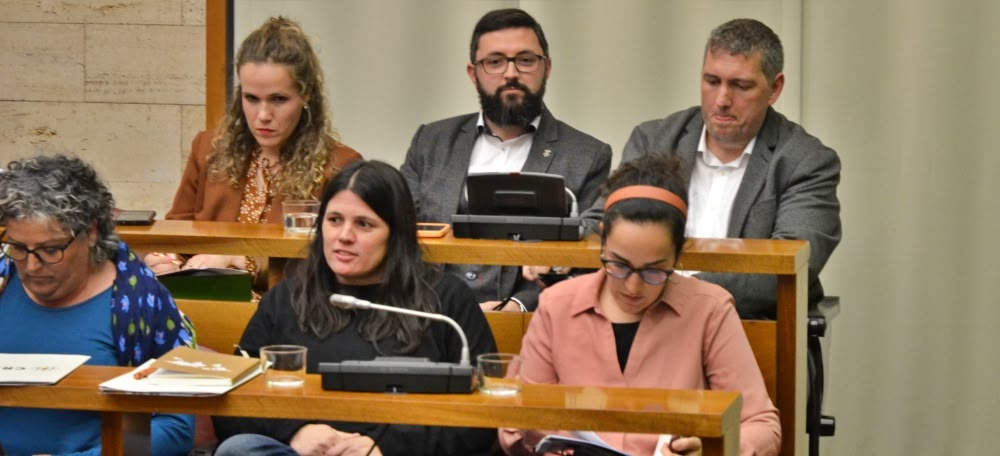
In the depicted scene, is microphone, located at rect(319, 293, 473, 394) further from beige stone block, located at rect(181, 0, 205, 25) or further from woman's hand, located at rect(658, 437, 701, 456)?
beige stone block, located at rect(181, 0, 205, 25)

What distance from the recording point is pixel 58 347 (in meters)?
3.00

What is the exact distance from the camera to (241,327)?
11.6 feet

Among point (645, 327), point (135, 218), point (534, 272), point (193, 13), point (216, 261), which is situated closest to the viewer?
point (645, 327)

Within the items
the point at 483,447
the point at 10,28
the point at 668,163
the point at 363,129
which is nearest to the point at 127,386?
the point at 483,447

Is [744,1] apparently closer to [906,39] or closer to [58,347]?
[906,39]

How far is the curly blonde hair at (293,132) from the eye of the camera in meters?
4.09

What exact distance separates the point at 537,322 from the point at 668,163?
0.45m

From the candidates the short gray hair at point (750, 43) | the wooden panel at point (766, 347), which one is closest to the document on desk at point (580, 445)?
the wooden panel at point (766, 347)

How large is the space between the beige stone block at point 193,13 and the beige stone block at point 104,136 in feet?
1.16

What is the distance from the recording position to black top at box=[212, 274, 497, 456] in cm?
302

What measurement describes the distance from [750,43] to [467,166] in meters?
0.89

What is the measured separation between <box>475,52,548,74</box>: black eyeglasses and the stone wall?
1564 mm

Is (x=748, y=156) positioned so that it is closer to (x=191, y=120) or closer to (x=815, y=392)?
(x=815, y=392)

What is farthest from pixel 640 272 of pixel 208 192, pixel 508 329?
pixel 208 192
